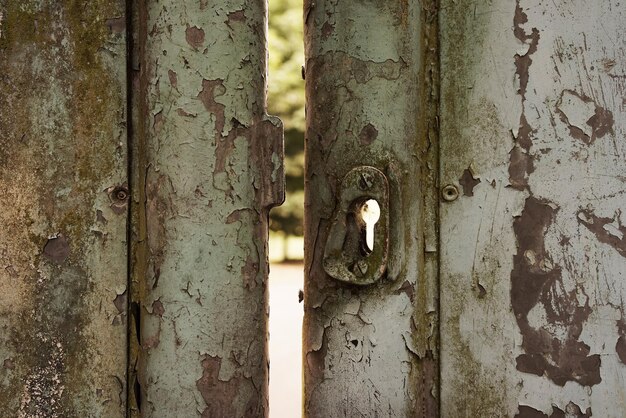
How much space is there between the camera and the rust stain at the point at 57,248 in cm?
115

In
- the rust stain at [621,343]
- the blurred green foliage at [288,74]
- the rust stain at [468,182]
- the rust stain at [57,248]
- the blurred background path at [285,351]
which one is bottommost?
the blurred background path at [285,351]

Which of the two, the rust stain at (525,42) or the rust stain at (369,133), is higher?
the rust stain at (525,42)

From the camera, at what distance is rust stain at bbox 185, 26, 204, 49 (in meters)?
1.14

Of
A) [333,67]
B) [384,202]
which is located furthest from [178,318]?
[333,67]

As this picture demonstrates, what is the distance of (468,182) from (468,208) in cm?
4

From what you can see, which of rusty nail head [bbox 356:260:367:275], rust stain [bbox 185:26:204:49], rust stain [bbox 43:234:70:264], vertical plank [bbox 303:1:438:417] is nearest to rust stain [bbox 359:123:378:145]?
vertical plank [bbox 303:1:438:417]

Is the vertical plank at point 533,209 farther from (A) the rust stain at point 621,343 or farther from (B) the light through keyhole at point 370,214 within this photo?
(B) the light through keyhole at point 370,214

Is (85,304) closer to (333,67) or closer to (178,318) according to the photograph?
(178,318)

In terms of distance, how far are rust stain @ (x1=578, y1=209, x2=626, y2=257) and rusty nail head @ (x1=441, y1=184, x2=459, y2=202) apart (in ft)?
0.66

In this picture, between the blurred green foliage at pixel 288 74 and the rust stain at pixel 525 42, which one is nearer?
the rust stain at pixel 525 42

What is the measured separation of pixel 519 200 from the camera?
1.15 metres

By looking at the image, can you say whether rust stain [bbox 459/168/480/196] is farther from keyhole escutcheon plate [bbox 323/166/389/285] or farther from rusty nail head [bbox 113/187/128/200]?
rusty nail head [bbox 113/187/128/200]

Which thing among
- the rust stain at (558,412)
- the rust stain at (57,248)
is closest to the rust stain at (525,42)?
the rust stain at (558,412)

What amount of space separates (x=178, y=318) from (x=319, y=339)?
247 mm
